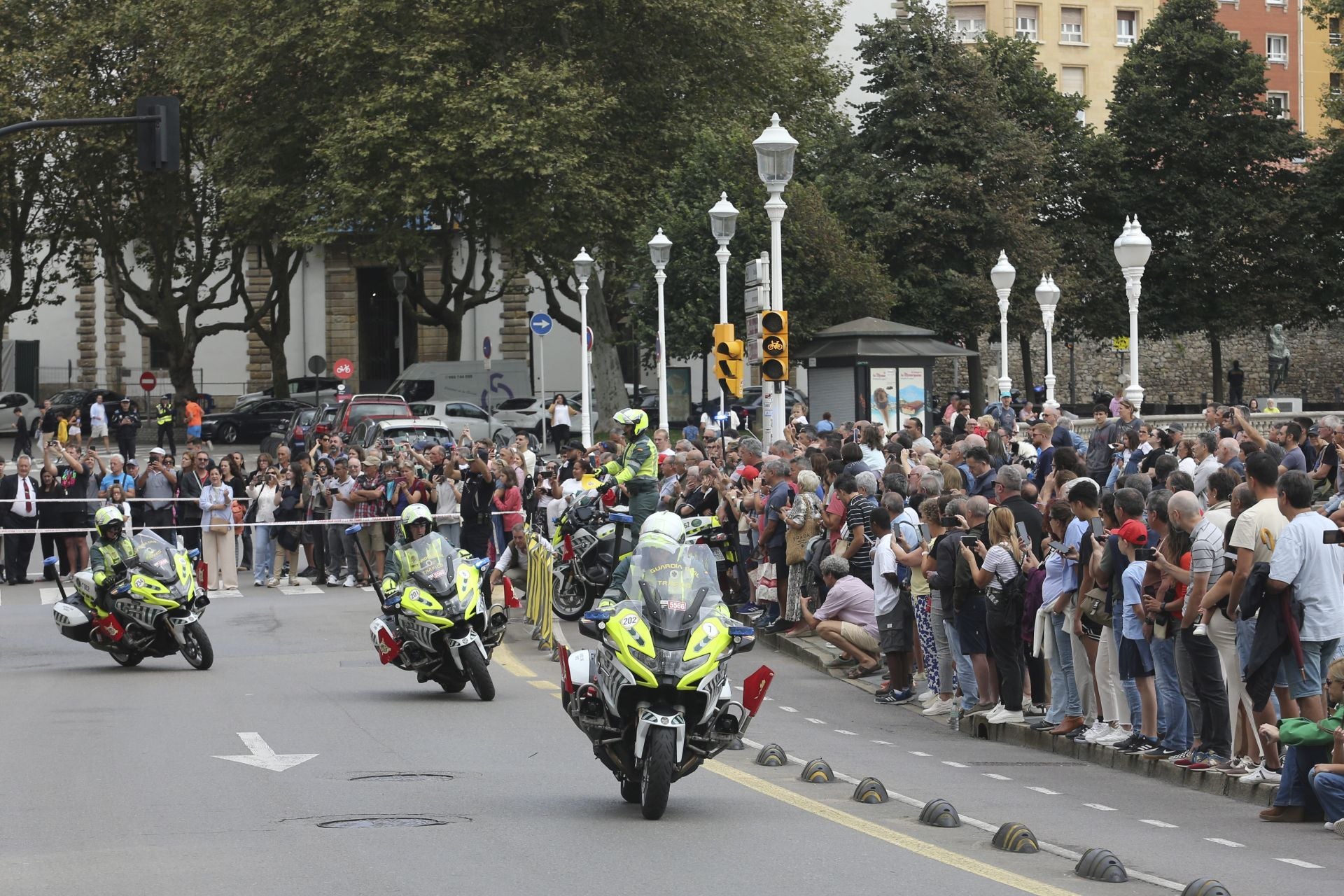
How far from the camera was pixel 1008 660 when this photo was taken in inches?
535

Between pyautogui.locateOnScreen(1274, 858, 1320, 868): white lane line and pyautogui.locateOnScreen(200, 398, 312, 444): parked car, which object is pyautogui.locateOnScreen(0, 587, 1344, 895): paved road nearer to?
pyautogui.locateOnScreen(1274, 858, 1320, 868): white lane line

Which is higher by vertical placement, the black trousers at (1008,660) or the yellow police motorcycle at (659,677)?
the yellow police motorcycle at (659,677)

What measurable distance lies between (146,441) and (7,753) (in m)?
47.1

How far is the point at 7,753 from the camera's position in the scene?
12266 millimetres

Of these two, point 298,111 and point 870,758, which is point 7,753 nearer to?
point 870,758

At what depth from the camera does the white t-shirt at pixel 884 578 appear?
1511 centimetres

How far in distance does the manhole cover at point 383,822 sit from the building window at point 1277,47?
260 feet

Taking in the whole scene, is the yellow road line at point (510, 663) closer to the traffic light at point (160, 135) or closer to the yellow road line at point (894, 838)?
the yellow road line at point (894, 838)

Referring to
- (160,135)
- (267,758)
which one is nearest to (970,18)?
(160,135)

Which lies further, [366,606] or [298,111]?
[298,111]

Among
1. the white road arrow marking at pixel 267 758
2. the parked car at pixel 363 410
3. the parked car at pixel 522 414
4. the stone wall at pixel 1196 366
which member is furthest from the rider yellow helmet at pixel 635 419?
the stone wall at pixel 1196 366

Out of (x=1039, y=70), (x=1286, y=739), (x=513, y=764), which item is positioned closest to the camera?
(x=1286, y=739)

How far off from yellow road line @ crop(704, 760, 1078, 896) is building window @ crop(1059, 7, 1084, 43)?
7081 cm

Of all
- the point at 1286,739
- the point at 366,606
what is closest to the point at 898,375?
the point at 366,606
